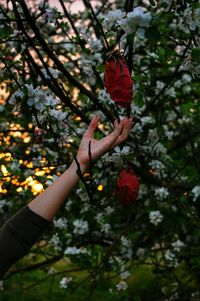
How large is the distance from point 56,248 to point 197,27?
8.40ft

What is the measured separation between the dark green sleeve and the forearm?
0.05 ft

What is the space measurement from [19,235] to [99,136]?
1610mm

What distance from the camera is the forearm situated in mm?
1487

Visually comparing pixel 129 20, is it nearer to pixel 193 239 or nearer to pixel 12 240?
pixel 12 240

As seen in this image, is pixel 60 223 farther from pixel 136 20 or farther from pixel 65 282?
pixel 136 20

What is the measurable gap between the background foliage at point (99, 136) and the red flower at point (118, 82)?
43cm

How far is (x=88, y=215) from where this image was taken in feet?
15.7

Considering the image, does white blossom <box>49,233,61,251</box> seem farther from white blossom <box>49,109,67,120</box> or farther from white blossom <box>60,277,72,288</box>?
white blossom <box>49,109,67,120</box>

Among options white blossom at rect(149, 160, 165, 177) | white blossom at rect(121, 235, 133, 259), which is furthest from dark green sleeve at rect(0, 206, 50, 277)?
white blossom at rect(121, 235, 133, 259)

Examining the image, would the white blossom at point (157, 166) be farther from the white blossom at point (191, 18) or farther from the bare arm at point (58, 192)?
the bare arm at point (58, 192)

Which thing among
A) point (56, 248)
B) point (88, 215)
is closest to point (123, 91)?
point (56, 248)

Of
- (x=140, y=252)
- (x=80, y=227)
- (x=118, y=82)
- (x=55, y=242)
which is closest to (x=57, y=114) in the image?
(x=118, y=82)

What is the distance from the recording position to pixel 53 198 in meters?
1.50

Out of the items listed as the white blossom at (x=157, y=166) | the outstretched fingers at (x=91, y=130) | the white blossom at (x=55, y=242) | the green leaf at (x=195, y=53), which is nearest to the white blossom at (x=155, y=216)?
the white blossom at (x=157, y=166)
